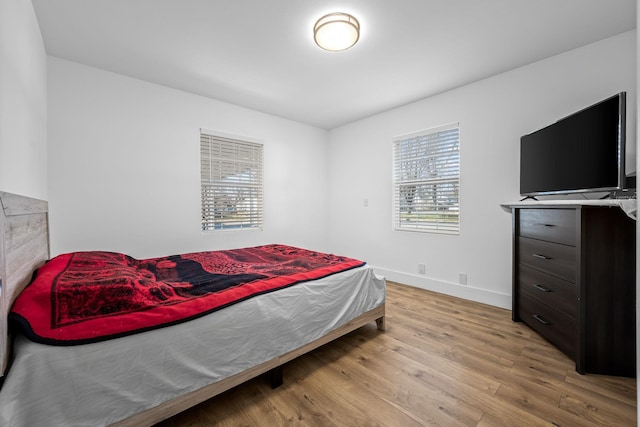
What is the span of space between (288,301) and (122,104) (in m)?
2.83

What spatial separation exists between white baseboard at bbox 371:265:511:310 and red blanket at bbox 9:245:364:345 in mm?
1667

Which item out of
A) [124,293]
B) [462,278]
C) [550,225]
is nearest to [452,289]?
[462,278]

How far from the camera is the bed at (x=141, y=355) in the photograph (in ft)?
3.09

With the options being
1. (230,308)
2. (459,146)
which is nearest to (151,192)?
(230,308)

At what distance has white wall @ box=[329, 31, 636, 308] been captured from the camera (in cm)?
230

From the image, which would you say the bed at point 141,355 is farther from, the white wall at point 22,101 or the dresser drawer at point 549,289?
the dresser drawer at point 549,289

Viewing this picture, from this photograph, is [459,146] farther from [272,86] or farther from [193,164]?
[193,164]

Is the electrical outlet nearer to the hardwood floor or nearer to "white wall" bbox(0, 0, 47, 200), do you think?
the hardwood floor

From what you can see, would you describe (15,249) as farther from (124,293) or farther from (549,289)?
(549,289)

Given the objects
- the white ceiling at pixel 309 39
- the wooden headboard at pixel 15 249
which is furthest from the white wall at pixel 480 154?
the wooden headboard at pixel 15 249

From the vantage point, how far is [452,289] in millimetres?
3225

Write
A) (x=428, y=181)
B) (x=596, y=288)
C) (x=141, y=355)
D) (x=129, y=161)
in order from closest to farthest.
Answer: (x=141, y=355) < (x=596, y=288) < (x=129, y=161) < (x=428, y=181)

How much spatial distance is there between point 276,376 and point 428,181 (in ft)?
9.62

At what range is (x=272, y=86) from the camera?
10.1 feet
